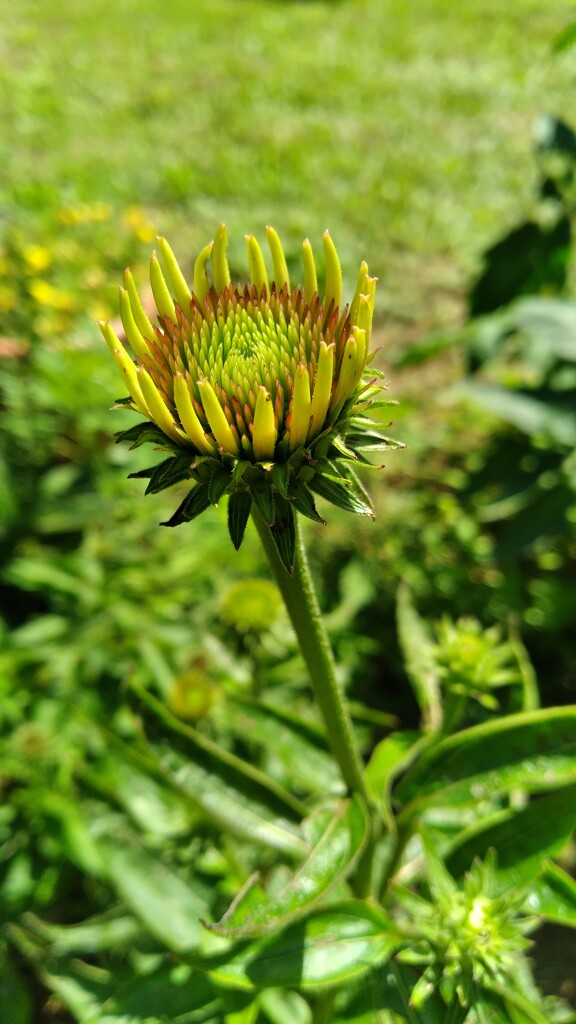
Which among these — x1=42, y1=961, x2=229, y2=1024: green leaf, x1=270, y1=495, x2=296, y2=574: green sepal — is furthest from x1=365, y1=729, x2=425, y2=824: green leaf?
x1=270, y1=495, x2=296, y2=574: green sepal

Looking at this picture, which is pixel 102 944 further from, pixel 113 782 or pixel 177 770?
pixel 177 770

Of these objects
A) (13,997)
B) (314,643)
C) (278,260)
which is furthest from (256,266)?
(13,997)

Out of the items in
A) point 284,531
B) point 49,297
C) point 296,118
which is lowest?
point 284,531

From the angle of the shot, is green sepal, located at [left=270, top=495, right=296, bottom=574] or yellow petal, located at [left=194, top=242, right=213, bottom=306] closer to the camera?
green sepal, located at [left=270, top=495, right=296, bottom=574]

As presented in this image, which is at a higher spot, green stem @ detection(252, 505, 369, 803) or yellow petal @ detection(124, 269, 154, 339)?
yellow petal @ detection(124, 269, 154, 339)

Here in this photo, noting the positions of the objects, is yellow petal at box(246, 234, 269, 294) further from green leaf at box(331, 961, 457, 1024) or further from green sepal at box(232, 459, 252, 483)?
green leaf at box(331, 961, 457, 1024)

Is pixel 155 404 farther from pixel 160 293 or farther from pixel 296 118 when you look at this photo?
pixel 296 118
